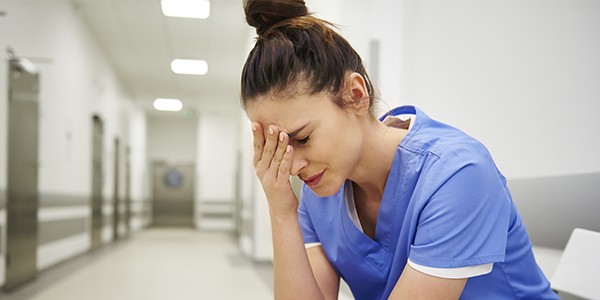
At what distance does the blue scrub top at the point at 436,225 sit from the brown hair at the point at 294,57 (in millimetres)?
260

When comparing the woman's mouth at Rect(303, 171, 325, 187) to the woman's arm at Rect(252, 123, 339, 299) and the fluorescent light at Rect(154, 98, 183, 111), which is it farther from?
the fluorescent light at Rect(154, 98, 183, 111)

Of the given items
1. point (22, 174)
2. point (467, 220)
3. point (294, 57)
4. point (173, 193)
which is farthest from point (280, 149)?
point (173, 193)

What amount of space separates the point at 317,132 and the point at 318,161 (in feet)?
0.27

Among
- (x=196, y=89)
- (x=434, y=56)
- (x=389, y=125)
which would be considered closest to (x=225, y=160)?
(x=196, y=89)

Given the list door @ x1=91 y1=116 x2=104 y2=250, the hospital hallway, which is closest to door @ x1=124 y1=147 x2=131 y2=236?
door @ x1=91 y1=116 x2=104 y2=250

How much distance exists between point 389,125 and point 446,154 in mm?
358

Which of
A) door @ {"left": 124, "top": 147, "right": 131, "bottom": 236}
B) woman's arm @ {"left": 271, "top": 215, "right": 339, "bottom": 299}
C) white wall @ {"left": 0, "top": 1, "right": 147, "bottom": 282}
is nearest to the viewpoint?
woman's arm @ {"left": 271, "top": 215, "right": 339, "bottom": 299}

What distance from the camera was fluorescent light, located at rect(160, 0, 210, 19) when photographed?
678cm

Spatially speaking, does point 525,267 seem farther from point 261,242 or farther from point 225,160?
point 225,160

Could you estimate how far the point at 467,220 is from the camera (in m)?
1.09

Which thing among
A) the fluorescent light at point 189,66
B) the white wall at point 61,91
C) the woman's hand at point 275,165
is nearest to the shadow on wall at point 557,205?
the woman's hand at point 275,165

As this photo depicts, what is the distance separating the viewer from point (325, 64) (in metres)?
1.23

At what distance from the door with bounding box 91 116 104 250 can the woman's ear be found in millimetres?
8115

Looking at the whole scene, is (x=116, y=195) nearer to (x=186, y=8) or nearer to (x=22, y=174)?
(x=186, y=8)
